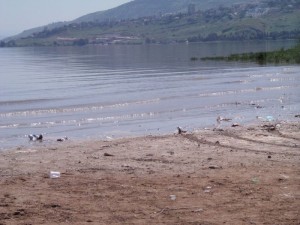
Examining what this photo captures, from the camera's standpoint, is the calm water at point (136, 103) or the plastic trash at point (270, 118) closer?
the calm water at point (136, 103)

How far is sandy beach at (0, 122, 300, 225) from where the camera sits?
28.3 feet

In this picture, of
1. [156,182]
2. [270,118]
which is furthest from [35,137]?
[270,118]

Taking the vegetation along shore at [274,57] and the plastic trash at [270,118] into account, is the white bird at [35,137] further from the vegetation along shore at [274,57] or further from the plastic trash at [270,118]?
the vegetation along shore at [274,57]

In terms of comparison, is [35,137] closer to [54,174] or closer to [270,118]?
A: [54,174]

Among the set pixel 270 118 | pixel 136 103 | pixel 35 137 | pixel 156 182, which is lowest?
pixel 136 103

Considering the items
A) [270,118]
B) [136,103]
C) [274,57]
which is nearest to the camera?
[270,118]

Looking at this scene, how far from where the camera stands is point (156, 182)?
10.7 metres

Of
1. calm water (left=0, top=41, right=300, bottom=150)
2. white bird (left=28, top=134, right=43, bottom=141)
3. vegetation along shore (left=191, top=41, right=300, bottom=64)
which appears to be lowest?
vegetation along shore (left=191, top=41, right=300, bottom=64)

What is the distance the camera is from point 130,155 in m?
13.8

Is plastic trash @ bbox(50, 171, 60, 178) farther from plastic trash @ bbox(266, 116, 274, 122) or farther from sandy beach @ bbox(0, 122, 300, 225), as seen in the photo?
plastic trash @ bbox(266, 116, 274, 122)

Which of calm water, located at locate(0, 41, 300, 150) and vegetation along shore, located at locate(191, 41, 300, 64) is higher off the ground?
calm water, located at locate(0, 41, 300, 150)

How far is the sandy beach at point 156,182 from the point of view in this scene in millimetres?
8633

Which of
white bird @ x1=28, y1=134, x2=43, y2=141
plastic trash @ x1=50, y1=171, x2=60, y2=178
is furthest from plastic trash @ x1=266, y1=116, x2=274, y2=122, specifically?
plastic trash @ x1=50, y1=171, x2=60, y2=178

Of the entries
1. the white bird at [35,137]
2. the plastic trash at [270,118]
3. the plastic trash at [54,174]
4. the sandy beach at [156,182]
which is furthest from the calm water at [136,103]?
the plastic trash at [54,174]
